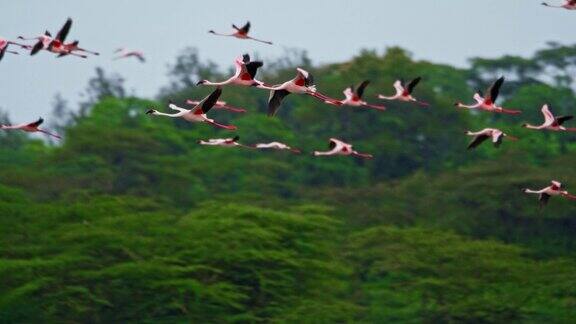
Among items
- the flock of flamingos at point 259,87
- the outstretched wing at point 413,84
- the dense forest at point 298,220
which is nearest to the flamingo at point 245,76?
the flock of flamingos at point 259,87

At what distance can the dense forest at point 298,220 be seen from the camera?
2881 centimetres

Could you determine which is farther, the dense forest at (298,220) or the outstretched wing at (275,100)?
the dense forest at (298,220)

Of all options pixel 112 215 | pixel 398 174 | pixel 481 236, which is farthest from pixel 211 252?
pixel 398 174

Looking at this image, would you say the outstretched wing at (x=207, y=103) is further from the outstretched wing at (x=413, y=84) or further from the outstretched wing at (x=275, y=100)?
the outstretched wing at (x=413, y=84)

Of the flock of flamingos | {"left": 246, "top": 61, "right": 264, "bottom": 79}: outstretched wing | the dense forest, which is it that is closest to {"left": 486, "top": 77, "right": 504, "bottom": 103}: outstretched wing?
the flock of flamingos

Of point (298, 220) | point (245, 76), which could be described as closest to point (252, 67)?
point (245, 76)

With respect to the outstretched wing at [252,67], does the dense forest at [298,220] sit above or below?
below

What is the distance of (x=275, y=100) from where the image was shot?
18.5m

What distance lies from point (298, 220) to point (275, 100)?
41.9 feet

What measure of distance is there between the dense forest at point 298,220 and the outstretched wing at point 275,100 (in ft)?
32.3

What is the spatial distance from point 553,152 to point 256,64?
30.7 m

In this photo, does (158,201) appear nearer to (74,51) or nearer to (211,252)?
(211,252)

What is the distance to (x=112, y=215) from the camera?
107ft

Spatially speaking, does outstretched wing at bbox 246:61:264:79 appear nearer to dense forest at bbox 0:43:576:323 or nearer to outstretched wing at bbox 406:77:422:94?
outstretched wing at bbox 406:77:422:94
